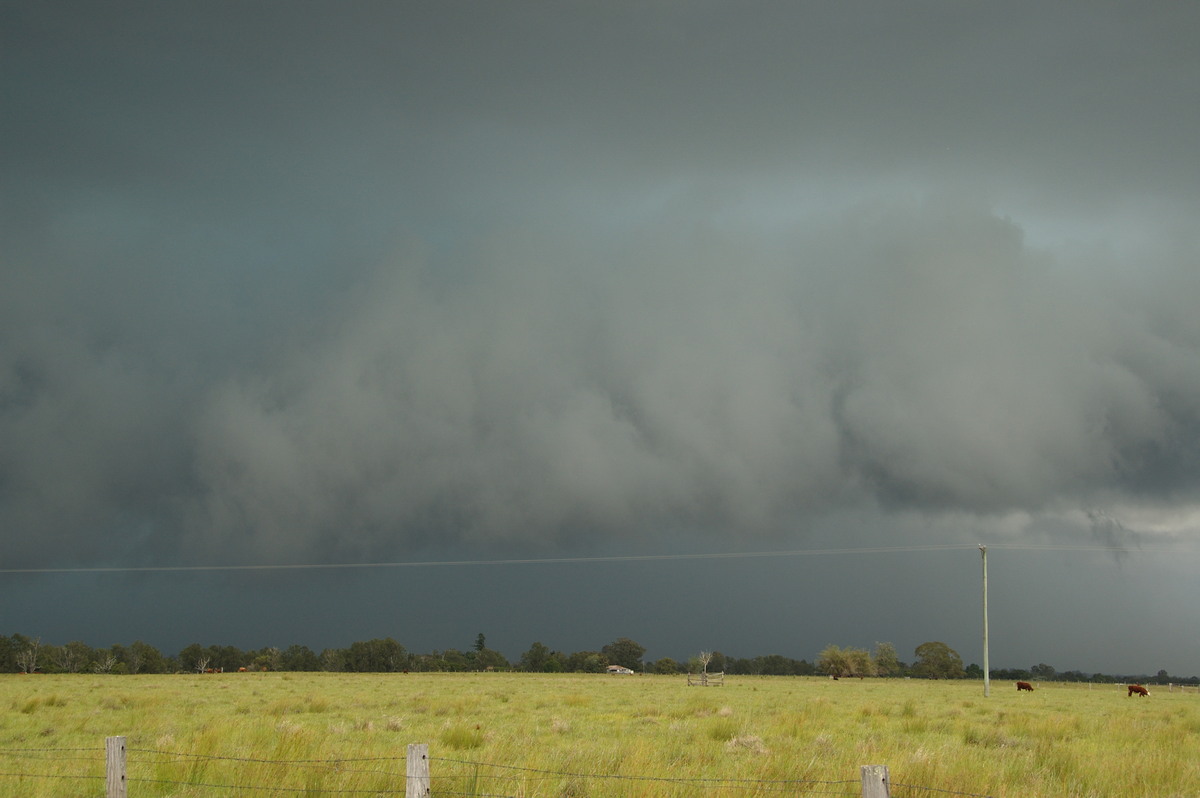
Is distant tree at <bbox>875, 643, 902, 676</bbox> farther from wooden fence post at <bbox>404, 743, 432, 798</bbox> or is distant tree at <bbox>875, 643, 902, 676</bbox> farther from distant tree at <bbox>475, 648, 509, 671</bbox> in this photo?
wooden fence post at <bbox>404, 743, 432, 798</bbox>

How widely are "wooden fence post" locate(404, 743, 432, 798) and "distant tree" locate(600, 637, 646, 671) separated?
17130 cm

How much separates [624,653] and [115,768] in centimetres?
17545

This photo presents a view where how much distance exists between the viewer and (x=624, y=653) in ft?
584

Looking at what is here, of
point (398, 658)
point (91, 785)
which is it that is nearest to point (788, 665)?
point (398, 658)

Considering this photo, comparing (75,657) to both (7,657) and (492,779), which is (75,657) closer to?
(7,657)

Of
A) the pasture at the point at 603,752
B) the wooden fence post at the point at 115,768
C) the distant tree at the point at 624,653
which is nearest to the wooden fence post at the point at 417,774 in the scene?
the pasture at the point at 603,752

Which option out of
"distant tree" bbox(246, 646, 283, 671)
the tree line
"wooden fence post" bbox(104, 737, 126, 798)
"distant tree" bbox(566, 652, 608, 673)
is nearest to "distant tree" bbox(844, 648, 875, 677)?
the tree line

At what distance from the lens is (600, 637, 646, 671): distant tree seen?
17500 cm

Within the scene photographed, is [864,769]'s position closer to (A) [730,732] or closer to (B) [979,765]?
(B) [979,765]

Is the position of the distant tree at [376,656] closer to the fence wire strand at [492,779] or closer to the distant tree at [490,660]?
the distant tree at [490,660]

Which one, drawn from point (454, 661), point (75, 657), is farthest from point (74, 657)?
point (454, 661)

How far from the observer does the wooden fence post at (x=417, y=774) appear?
8.38m

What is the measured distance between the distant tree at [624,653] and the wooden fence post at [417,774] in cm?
17130

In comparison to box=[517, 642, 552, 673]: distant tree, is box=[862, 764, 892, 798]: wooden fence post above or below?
above
